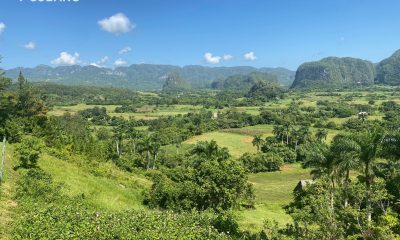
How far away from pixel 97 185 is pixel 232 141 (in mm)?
76874

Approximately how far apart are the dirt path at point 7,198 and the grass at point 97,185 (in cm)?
304

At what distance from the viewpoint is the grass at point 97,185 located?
29991 mm

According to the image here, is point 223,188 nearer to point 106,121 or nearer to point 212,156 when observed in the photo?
point 212,156

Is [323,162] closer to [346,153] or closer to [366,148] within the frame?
[346,153]

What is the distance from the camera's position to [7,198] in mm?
24547

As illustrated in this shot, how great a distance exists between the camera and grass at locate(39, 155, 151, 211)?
29991 mm

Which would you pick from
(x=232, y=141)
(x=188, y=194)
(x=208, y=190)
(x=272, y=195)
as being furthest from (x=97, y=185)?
(x=232, y=141)

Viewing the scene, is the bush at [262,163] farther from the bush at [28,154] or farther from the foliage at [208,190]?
the bush at [28,154]

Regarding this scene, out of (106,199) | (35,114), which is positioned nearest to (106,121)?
(35,114)

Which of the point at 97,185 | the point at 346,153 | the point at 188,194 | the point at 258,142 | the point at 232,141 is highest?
the point at 346,153

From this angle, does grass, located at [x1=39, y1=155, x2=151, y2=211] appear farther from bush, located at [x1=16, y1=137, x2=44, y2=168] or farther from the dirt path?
the dirt path

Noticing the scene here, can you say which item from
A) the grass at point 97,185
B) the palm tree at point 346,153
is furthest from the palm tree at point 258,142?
the palm tree at point 346,153

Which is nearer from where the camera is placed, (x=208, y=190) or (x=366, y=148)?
(x=208, y=190)

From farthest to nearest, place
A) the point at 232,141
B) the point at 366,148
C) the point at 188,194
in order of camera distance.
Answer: the point at 232,141
the point at 366,148
the point at 188,194
